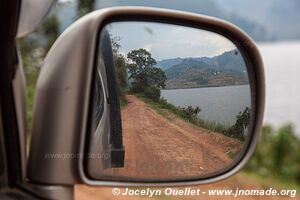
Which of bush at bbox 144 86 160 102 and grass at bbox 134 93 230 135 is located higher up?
bush at bbox 144 86 160 102

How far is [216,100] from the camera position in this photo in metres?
1.43

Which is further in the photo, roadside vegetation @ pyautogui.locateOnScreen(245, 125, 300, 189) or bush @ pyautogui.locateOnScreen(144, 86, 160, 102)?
roadside vegetation @ pyautogui.locateOnScreen(245, 125, 300, 189)

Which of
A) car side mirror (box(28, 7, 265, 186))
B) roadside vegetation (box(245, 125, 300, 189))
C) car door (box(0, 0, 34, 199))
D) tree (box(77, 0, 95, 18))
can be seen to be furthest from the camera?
roadside vegetation (box(245, 125, 300, 189))

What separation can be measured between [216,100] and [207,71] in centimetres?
9

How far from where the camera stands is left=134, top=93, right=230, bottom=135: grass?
134 centimetres

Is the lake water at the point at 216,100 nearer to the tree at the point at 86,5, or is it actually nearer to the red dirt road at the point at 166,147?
the red dirt road at the point at 166,147

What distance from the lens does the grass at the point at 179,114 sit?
134 centimetres

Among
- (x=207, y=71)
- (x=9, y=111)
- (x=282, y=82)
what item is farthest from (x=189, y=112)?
(x=282, y=82)

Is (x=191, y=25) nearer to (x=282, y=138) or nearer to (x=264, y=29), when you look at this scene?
(x=264, y=29)

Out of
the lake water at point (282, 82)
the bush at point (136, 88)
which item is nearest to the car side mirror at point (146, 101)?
the bush at point (136, 88)

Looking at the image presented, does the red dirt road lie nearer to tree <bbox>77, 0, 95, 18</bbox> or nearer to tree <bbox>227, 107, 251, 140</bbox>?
tree <bbox>227, 107, 251, 140</bbox>

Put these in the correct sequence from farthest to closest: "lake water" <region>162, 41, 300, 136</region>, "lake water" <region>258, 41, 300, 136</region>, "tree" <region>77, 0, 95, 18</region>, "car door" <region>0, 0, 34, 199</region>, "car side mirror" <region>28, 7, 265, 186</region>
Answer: "lake water" <region>258, 41, 300, 136</region>
"lake water" <region>162, 41, 300, 136</region>
"tree" <region>77, 0, 95, 18</region>
"car door" <region>0, 0, 34, 199</region>
"car side mirror" <region>28, 7, 265, 186</region>

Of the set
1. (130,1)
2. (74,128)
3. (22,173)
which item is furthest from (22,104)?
(130,1)

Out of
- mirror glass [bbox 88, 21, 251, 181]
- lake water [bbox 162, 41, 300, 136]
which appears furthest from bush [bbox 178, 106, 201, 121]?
lake water [bbox 162, 41, 300, 136]
